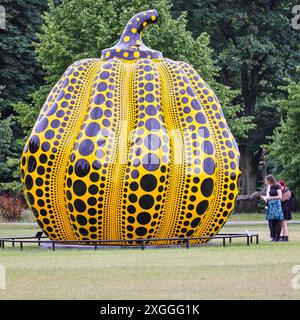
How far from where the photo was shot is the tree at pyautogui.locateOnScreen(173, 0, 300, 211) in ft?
184

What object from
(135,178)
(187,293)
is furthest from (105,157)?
(187,293)

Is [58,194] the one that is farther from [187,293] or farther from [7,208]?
[7,208]

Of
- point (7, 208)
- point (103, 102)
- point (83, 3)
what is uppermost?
point (83, 3)

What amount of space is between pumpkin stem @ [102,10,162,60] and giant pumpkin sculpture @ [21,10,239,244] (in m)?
0.53

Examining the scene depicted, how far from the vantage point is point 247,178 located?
5884 cm

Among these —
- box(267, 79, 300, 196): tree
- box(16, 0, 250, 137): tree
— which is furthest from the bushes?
box(267, 79, 300, 196): tree

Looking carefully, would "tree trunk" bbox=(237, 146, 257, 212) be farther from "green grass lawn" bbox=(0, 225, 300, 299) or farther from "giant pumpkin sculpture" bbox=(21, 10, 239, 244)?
"green grass lawn" bbox=(0, 225, 300, 299)

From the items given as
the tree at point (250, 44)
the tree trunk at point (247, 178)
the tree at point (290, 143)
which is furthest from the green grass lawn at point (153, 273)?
the tree trunk at point (247, 178)

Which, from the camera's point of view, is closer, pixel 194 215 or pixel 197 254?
pixel 197 254

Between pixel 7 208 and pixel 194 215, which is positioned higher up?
pixel 194 215

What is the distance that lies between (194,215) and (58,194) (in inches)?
113

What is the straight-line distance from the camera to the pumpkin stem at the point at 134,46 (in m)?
25.8

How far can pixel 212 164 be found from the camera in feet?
80.3

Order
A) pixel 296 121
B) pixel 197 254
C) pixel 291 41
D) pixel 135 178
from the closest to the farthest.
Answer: pixel 197 254
pixel 135 178
pixel 296 121
pixel 291 41
